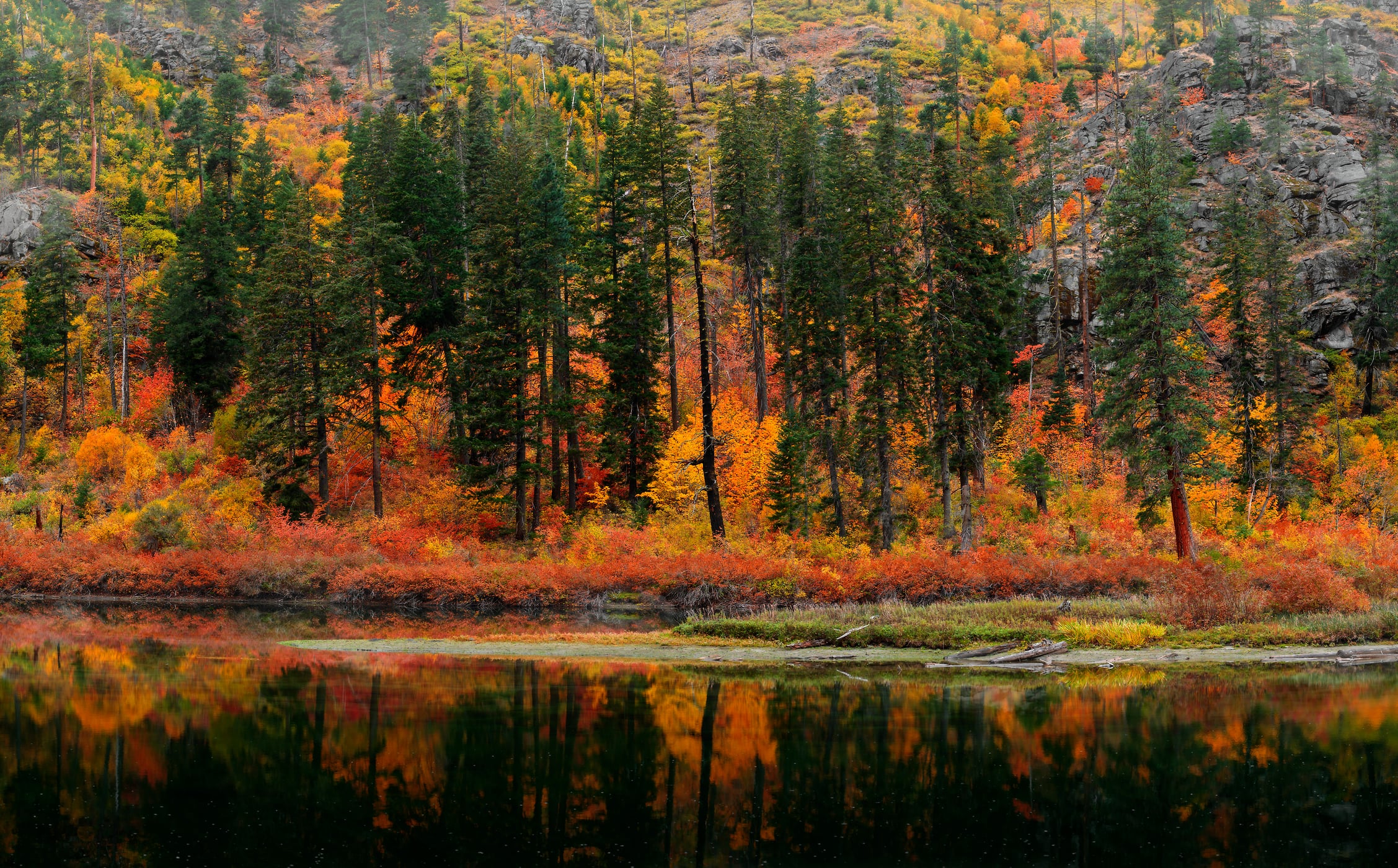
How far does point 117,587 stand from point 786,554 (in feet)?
92.1

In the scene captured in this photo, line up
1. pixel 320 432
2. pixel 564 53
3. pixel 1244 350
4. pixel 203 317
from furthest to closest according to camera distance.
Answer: pixel 564 53
pixel 203 317
pixel 1244 350
pixel 320 432

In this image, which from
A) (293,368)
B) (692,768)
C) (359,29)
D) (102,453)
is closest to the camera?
(692,768)

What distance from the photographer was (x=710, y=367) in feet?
176

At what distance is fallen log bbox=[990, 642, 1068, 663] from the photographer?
22609 millimetres

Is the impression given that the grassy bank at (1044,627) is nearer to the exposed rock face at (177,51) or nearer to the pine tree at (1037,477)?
the pine tree at (1037,477)

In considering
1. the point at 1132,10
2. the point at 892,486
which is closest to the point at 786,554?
the point at 892,486

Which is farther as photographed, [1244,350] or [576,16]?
[576,16]

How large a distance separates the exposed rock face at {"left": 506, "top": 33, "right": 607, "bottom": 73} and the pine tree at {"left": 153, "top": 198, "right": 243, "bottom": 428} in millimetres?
63518

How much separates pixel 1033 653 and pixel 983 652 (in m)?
1.16

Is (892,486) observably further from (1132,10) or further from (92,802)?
(1132,10)

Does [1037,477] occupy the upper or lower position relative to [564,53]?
lower

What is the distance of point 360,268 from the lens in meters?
44.5

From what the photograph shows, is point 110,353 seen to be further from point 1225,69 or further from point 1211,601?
point 1225,69

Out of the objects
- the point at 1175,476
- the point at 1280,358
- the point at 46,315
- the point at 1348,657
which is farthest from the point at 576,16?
the point at 1348,657
